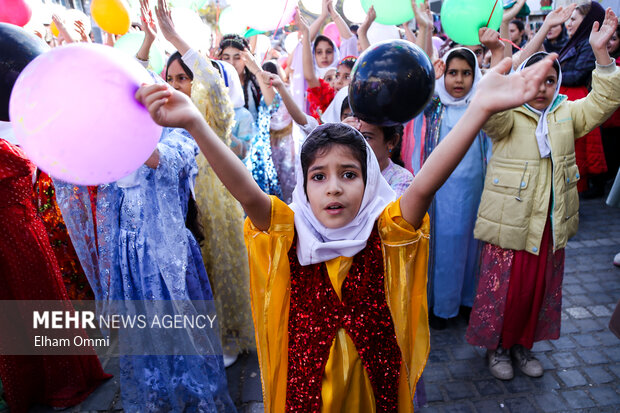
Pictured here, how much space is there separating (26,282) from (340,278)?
2.15 metres

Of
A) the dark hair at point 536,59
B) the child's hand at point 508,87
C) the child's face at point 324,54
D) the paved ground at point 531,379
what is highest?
the child's face at point 324,54

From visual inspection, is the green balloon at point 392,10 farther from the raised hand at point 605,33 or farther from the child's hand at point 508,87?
the child's hand at point 508,87

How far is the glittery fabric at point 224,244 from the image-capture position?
288 centimetres

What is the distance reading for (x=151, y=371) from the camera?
8.05 feet

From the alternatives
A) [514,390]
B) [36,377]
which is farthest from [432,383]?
[36,377]

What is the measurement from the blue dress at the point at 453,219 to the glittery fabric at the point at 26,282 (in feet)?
8.99

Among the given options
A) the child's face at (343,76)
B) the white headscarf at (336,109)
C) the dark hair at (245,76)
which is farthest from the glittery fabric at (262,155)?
the white headscarf at (336,109)

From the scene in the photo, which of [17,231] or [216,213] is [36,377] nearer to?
[17,231]

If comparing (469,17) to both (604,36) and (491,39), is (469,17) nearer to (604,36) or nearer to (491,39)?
(491,39)

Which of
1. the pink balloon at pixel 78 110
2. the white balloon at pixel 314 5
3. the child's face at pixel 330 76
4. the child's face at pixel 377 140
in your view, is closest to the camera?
the pink balloon at pixel 78 110

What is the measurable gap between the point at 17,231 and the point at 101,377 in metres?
1.19

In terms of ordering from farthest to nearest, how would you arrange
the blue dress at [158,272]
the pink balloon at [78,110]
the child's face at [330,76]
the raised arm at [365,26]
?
the child's face at [330,76], the raised arm at [365,26], the blue dress at [158,272], the pink balloon at [78,110]

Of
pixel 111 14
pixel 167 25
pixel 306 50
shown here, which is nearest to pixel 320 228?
pixel 167 25

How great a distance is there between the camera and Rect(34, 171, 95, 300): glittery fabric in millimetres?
3240
